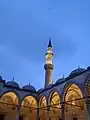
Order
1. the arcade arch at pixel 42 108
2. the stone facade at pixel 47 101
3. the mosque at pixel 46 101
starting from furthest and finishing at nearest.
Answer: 1. the arcade arch at pixel 42 108
2. the mosque at pixel 46 101
3. the stone facade at pixel 47 101

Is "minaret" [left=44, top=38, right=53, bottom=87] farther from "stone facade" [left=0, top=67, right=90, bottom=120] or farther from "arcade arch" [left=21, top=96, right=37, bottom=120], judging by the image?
"stone facade" [left=0, top=67, right=90, bottom=120]

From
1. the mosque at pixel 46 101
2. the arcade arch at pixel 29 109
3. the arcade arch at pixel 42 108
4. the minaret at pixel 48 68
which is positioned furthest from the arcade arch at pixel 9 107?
the minaret at pixel 48 68

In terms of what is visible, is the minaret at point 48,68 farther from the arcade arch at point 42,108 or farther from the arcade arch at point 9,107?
the arcade arch at point 9,107

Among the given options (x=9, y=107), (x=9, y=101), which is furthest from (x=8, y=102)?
(x=9, y=107)

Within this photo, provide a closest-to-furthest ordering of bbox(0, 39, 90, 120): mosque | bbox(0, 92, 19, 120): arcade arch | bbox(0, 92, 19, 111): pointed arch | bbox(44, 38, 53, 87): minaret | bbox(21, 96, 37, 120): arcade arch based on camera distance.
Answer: bbox(0, 39, 90, 120): mosque → bbox(0, 92, 19, 120): arcade arch → bbox(0, 92, 19, 111): pointed arch → bbox(21, 96, 37, 120): arcade arch → bbox(44, 38, 53, 87): minaret

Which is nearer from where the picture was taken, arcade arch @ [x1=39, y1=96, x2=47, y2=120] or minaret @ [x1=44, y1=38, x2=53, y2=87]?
arcade arch @ [x1=39, y1=96, x2=47, y2=120]

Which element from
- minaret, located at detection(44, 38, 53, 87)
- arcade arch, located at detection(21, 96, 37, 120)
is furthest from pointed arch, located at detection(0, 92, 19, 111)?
minaret, located at detection(44, 38, 53, 87)

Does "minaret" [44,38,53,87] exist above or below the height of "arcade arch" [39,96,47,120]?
above

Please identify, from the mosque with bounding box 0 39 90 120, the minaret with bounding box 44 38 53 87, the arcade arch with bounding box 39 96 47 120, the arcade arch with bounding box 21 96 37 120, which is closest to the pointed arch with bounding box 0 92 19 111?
the mosque with bounding box 0 39 90 120

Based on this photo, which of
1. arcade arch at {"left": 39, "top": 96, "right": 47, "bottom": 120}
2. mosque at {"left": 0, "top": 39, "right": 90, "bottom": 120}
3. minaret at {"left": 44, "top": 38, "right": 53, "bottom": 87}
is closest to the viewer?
mosque at {"left": 0, "top": 39, "right": 90, "bottom": 120}

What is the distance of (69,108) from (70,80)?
519 cm

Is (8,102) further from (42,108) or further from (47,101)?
(47,101)

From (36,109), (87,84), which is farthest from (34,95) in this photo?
(87,84)

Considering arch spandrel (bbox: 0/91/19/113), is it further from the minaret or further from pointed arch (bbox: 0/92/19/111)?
the minaret
